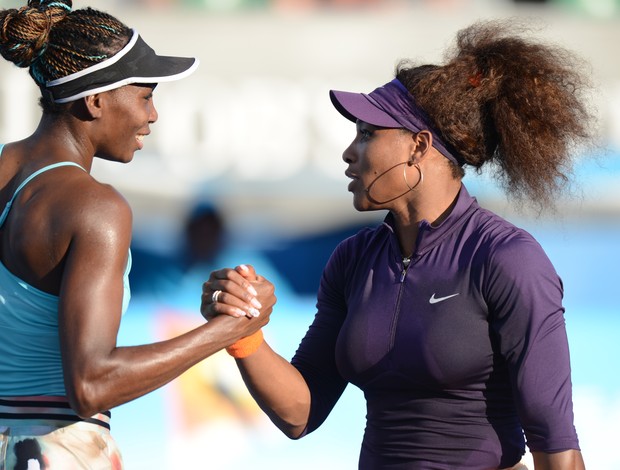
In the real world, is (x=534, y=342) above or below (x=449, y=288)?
below

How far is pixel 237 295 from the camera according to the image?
2.58 metres

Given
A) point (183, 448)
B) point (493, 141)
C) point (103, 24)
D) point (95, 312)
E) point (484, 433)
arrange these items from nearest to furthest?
point (95, 312) → point (103, 24) → point (484, 433) → point (493, 141) → point (183, 448)

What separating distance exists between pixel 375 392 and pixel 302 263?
A: 3025 mm

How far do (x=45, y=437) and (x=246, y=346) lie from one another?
0.66 metres

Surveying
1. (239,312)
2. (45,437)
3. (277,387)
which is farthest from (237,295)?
(45,437)

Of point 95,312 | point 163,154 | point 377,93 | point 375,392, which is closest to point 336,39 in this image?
point 163,154

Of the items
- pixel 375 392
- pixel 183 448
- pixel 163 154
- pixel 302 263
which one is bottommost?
pixel 183 448

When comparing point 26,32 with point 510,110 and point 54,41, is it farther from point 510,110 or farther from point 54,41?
point 510,110

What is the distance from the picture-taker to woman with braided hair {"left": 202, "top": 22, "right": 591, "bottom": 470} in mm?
2447

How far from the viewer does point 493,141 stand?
276 cm

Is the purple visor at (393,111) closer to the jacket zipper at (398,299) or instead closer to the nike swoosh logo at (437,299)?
the jacket zipper at (398,299)

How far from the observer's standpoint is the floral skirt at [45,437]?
2193 mm

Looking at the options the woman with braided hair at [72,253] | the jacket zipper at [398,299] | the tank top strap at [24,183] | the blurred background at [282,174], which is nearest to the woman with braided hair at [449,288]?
the jacket zipper at [398,299]

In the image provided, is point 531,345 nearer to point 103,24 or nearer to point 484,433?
point 484,433
